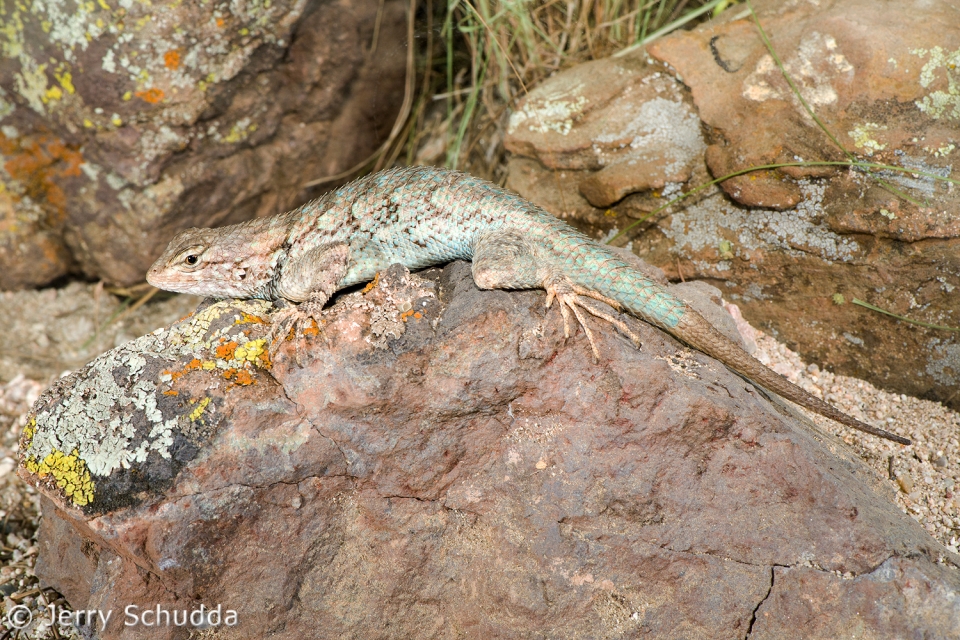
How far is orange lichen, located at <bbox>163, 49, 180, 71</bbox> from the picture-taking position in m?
4.80

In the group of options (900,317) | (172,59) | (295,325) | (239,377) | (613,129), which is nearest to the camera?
(239,377)

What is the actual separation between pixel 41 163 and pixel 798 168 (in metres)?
5.46

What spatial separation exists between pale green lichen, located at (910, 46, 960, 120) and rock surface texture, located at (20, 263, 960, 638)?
83.7 inches

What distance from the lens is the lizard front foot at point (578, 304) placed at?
3006 millimetres

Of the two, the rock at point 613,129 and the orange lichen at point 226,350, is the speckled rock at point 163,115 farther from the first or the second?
the orange lichen at point 226,350

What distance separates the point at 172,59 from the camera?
4.83 meters

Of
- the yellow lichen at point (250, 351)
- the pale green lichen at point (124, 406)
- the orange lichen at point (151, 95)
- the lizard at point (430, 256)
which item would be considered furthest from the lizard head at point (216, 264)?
the orange lichen at point (151, 95)

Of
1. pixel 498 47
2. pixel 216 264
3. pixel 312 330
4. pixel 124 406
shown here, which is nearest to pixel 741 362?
pixel 312 330

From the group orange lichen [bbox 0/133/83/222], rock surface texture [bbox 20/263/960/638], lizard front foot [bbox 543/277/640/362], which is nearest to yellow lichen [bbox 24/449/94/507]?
rock surface texture [bbox 20/263/960/638]

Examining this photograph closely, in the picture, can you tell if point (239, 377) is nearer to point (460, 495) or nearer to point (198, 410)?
point (198, 410)

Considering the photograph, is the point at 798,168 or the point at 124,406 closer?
the point at 124,406

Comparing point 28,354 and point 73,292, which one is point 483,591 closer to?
point 28,354

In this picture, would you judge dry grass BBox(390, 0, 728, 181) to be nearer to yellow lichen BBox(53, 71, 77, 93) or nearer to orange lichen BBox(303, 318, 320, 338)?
yellow lichen BBox(53, 71, 77, 93)

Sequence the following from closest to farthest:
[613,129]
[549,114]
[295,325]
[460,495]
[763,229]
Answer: [460,495], [295,325], [763,229], [613,129], [549,114]
